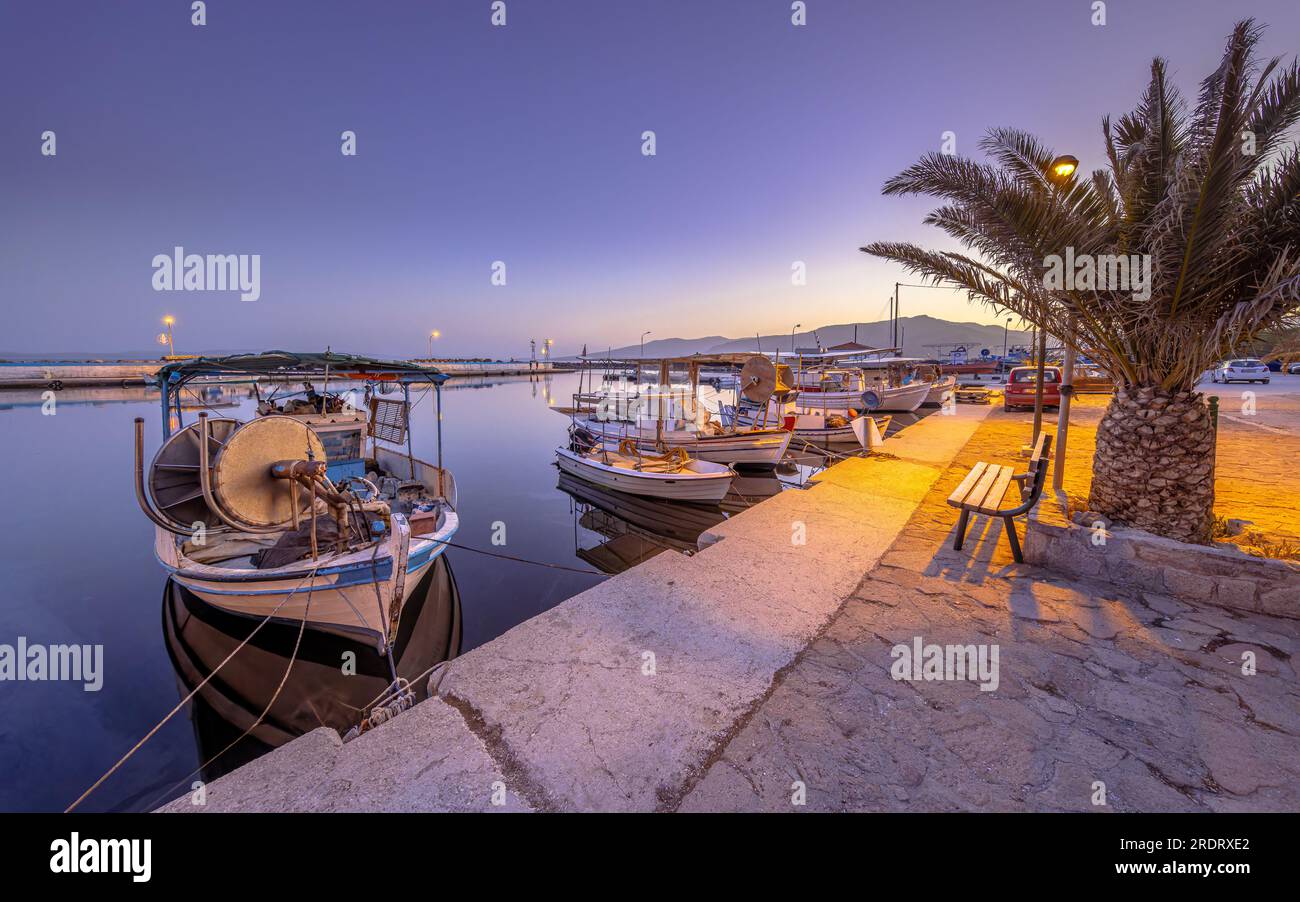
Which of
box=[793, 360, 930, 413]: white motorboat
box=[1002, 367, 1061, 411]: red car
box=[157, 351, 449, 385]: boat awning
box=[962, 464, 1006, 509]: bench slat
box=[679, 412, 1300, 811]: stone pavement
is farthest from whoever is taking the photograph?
box=[793, 360, 930, 413]: white motorboat

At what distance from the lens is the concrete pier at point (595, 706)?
2156 mm

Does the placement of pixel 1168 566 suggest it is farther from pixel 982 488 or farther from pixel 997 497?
pixel 982 488

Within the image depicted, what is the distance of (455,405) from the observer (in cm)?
4806

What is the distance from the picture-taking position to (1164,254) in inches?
164

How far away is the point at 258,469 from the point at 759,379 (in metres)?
12.3

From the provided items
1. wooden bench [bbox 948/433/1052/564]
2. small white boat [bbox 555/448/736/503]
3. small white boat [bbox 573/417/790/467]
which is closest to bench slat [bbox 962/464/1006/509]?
wooden bench [bbox 948/433/1052/564]

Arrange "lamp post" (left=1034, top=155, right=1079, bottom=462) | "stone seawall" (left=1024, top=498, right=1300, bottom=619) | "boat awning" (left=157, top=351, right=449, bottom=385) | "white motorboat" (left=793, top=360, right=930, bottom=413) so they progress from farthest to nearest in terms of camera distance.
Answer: "white motorboat" (left=793, top=360, right=930, bottom=413) → "boat awning" (left=157, top=351, right=449, bottom=385) → "lamp post" (left=1034, top=155, right=1079, bottom=462) → "stone seawall" (left=1024, top=498, right=1300, bottom=619)

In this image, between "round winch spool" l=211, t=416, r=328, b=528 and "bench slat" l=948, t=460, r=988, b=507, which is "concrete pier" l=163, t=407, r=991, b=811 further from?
"round winch spool" l=211, t=416, r=328, b=528

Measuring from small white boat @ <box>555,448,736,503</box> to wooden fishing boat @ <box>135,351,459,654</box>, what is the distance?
5405mm

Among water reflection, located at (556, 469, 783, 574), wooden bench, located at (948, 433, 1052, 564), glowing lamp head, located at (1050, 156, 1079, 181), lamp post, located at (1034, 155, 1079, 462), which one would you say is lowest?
water reflection, located at (556, 469, 783, 574)

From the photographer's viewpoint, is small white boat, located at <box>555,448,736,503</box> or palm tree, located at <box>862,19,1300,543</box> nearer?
palm tree, located at <box>862,19,1300,543</box>

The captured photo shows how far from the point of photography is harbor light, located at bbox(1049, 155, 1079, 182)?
5.26 metres
